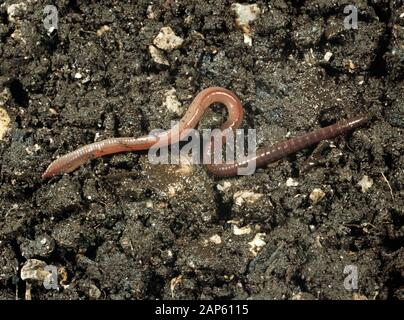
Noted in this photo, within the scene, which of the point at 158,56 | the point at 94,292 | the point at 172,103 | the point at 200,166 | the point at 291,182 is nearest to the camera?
the point at 94,292

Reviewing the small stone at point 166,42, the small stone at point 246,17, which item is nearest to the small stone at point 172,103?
the small stone at point 166,42

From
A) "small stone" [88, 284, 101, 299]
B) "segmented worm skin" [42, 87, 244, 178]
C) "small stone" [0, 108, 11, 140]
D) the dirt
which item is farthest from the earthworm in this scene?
"small stone" [88, 284, 101, 299]

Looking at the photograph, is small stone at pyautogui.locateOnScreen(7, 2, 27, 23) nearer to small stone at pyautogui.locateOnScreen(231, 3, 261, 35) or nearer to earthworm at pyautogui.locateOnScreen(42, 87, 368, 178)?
earthworm at pyautogui.locateOnScreen(42, 87, 368, 178)

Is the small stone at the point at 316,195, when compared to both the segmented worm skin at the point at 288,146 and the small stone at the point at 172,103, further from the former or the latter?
the small stone at the point at 172,103

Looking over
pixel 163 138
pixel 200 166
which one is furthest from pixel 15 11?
pixel 200 166

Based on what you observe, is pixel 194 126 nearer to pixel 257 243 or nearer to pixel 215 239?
pixel 215 239

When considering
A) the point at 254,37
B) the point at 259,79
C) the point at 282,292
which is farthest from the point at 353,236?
the point at 254,37
